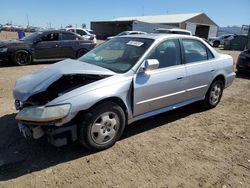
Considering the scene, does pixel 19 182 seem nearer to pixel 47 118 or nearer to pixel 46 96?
pixel 47 118

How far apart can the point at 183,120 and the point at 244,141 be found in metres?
1.17

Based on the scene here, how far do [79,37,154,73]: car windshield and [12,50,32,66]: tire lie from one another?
6673 mm

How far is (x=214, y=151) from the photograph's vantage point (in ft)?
12.7

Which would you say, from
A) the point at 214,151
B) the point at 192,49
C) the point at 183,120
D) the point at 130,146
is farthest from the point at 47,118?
the point at 192,49

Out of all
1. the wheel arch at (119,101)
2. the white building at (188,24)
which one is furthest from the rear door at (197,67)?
the white building at (188,24)

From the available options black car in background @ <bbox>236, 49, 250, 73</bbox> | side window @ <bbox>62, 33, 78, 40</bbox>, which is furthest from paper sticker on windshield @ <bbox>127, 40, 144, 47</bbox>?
side window @ <bbox>62, 33, 78, 40</bbox>

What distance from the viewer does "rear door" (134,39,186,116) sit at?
13.0 ft

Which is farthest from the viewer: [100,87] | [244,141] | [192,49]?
[192,49]

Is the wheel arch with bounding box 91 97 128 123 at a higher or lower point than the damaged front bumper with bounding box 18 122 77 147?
higher

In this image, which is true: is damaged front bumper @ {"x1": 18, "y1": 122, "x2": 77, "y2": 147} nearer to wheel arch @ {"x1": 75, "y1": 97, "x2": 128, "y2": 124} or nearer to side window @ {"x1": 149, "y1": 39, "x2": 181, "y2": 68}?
wheel arch @ {"x1": 75, "y1": 97, "x2": 128, "y2": 124}

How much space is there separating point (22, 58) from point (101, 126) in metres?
8.21

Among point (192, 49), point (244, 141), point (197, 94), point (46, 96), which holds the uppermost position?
point (192, 49)

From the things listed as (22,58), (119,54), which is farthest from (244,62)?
(22,58)

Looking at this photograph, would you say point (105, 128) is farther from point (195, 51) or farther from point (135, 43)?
point (195, 51)
